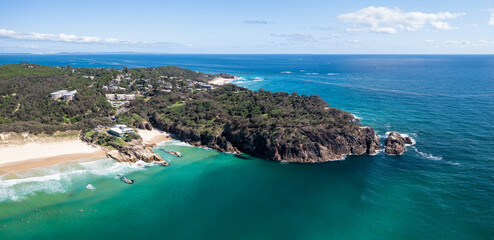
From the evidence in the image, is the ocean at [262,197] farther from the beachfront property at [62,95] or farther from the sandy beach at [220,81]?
the sandy beach at [220,81]

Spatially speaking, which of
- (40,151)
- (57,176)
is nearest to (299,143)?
(57,176)

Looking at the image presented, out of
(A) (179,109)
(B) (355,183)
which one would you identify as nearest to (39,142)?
(A) (179,109)

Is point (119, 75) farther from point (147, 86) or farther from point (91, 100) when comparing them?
Result: point (91, 100)

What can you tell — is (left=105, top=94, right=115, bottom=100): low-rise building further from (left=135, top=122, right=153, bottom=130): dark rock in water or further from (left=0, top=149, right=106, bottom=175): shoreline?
(left=0, top=149, right=106, bottom=175): shoreline

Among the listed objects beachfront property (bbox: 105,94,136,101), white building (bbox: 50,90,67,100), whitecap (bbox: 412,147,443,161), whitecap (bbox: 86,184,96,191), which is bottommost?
whitecap (bbox: 86,184,96,191)

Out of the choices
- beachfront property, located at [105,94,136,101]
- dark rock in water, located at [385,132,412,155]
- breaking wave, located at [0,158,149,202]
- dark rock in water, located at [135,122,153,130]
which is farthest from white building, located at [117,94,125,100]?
dark rock in water, located at [385,132,412,155]
